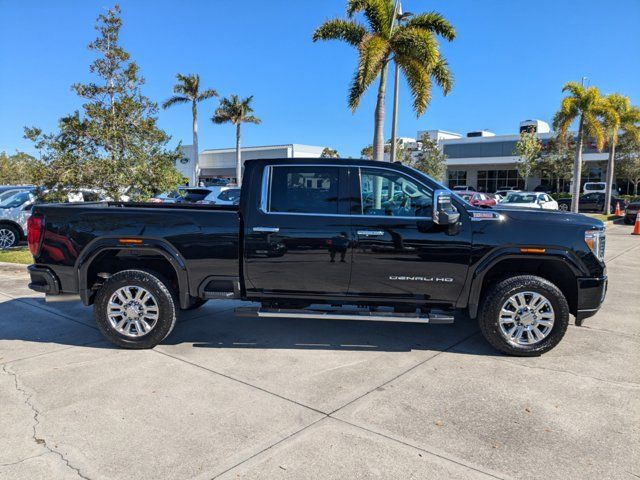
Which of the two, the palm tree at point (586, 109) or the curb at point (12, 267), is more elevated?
the palm tree at point (586, 109)

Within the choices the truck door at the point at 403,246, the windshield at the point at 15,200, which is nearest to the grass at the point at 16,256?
the windshield at the point at 15,200

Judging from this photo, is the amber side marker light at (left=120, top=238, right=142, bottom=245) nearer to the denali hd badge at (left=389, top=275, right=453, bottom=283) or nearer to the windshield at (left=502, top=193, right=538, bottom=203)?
the denali hd badge at (left=389, top=275, right=453, bottom=283)

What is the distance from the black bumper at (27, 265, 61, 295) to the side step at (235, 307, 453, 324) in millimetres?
2039

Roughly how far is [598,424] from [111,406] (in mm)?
3756

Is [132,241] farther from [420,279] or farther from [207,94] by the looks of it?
[207,94]

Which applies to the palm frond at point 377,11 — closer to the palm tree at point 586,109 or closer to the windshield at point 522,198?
the windshield at point 522,198

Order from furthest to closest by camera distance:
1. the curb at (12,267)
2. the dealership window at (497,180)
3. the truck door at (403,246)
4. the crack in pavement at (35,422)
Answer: the dealership window at (497,180) → the curb at (12,267) → the truck door at (403,246) → the crack in pavement at (35,422)

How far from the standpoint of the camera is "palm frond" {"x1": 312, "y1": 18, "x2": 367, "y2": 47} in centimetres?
1382

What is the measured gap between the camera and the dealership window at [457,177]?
5716 cm

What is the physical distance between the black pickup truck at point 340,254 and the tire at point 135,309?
0.4 inches

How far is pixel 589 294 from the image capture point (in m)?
4.81

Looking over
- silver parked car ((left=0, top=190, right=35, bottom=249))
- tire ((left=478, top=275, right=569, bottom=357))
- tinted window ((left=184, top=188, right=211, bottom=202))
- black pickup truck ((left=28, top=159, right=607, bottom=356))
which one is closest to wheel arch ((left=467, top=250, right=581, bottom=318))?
black pickup truck ((left=28, top=159, right=607, bottom=356))

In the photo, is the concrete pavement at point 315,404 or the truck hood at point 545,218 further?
the truck hood at point 545,218

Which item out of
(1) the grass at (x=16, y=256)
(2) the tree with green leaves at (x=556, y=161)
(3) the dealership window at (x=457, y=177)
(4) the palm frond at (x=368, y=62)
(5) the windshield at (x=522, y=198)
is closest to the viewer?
(1) the grass at (x=16, y=256)
